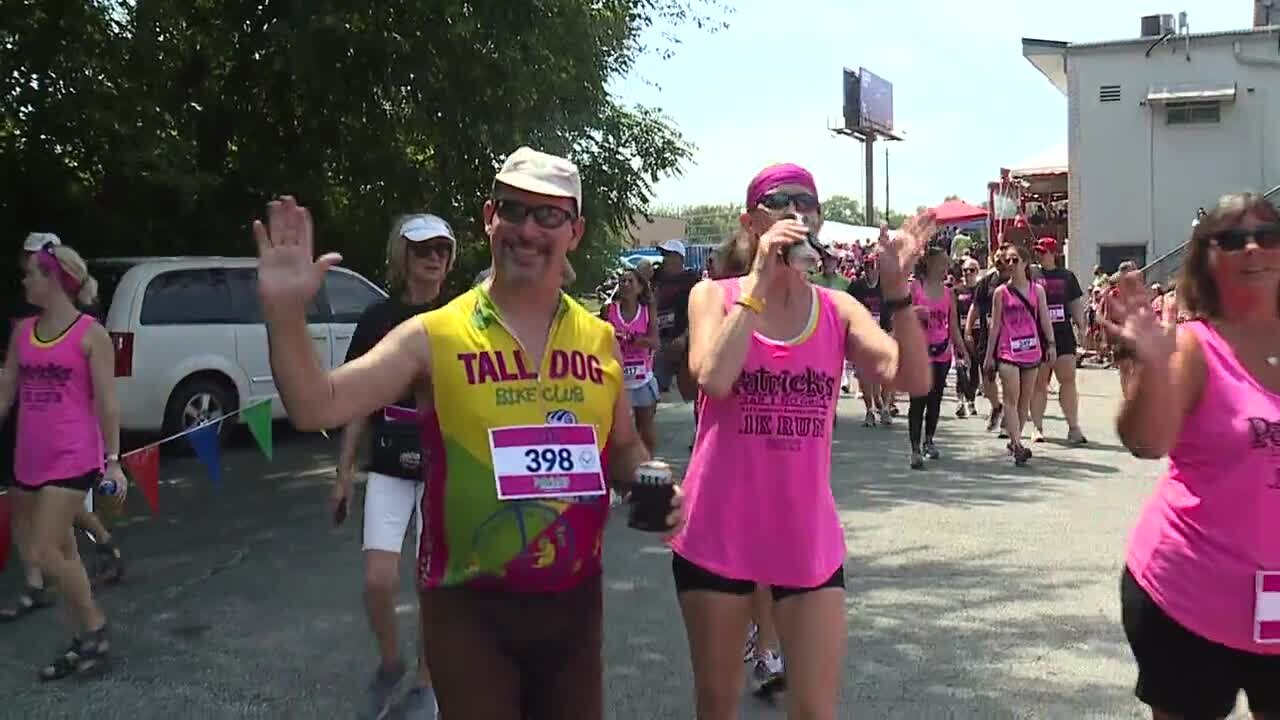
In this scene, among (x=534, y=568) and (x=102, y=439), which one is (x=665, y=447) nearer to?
(x=102, y=439)

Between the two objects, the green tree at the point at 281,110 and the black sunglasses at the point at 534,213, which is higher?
the green tree at the point at 281,110

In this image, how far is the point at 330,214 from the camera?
14.8m

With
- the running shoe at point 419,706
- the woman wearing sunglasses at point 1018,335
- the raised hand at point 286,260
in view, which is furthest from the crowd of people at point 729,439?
the woman wearing sunglasses at point 1018,335

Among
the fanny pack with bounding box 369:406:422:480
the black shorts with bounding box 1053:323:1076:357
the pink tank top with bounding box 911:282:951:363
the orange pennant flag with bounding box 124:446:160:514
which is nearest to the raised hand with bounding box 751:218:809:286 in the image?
the fanny pack with bounding box 369:406:422:480

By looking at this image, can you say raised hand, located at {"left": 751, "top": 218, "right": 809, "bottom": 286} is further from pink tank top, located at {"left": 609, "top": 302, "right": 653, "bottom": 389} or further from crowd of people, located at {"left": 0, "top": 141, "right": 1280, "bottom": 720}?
pink tank top, located at {"left": 609, "top": 302, "right": 653, "bottom": 389}

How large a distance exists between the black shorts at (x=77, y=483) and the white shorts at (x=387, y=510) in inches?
62.4

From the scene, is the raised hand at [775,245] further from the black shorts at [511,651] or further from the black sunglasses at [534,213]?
the black shorts at [511,651]

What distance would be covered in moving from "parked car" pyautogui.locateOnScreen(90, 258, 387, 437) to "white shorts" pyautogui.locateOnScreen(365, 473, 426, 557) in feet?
21.0

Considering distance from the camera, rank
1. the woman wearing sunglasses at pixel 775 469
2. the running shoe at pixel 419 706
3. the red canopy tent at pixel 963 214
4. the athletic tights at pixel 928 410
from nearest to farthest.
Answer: the woman wearing sunglasses at pixel 775 469 < the running shoe at pixel 419 706 < the athletic tights at pixel 928 410 < the red canopy tent at pixel 963 214

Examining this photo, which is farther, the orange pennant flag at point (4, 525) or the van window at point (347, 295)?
the van window at point (347, 295)

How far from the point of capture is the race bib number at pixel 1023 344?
1081cm

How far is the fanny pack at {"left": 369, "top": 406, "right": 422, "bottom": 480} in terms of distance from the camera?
4.42 metres

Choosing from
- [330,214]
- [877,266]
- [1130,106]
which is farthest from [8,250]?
[1130,106]

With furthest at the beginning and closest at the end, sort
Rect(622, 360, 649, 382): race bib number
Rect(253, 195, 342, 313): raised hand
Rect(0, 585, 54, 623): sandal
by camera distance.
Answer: Rect(622, 360, 649, 382): race bib number < Rect(0, 585, 54, 623): sandal < Rect(253, 195, 342, 313): raised hand
